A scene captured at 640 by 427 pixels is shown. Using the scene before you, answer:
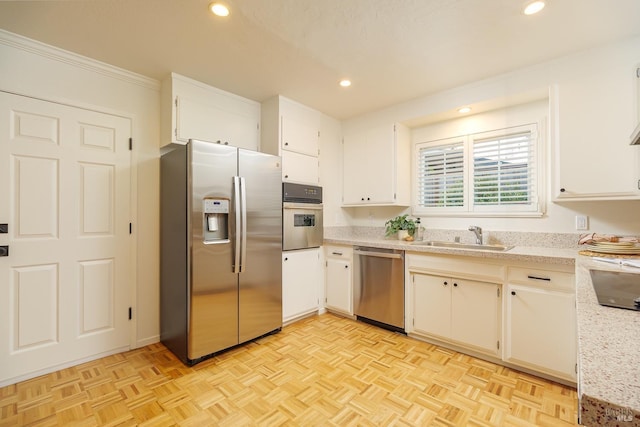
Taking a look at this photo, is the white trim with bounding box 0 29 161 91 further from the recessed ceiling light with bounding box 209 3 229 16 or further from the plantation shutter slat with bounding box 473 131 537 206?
the plantation shutter slat with bounding box 473 131 537 206

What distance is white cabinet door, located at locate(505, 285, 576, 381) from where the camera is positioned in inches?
78.0

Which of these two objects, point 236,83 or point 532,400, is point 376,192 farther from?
point 532,400

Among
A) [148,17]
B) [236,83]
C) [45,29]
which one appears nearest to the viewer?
[148,17]

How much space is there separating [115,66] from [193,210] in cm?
144

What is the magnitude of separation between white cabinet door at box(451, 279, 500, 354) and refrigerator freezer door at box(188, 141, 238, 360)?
1924mm

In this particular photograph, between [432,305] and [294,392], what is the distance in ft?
4.70

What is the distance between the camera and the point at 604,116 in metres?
2.07

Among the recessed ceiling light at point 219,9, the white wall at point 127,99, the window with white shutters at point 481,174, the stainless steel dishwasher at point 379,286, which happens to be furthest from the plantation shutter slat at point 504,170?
the white wall at point 127,99

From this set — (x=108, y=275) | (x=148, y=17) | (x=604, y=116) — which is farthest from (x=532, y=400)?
(x=148, y=17)

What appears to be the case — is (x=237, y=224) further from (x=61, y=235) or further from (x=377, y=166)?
(x=377, y=166)

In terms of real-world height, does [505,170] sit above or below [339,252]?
above

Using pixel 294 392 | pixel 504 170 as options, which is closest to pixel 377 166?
pixel 504 170

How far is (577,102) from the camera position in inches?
85.6

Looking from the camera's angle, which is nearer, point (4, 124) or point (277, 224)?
point (4, 124)
